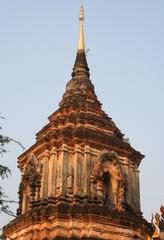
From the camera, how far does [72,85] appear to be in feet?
90.5

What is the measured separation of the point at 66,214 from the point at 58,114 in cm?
620

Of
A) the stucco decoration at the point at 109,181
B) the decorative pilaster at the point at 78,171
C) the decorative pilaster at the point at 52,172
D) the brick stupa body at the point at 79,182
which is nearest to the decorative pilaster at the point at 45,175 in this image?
the brick stupa body at the point at 79,182

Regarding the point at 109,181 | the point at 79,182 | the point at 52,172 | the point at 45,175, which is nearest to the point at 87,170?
the point at 79,182

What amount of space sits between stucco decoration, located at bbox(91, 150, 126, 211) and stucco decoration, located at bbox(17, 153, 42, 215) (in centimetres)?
272

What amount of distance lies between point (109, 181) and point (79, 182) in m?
1.88

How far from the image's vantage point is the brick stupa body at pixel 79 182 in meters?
20.8

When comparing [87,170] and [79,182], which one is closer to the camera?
[79,182]

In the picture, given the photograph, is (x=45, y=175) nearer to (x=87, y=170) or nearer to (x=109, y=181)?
(x=87, y=170)

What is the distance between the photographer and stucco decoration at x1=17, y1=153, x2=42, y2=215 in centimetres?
2267

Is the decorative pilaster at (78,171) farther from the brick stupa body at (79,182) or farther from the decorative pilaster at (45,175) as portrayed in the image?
the decorative pilaster at (45,175)

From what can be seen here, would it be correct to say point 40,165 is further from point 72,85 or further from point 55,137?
point 72,85

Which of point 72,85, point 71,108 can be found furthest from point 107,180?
point 72,85

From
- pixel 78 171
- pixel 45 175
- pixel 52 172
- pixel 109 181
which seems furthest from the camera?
pixel 109 181

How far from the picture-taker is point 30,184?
74.9 ft
